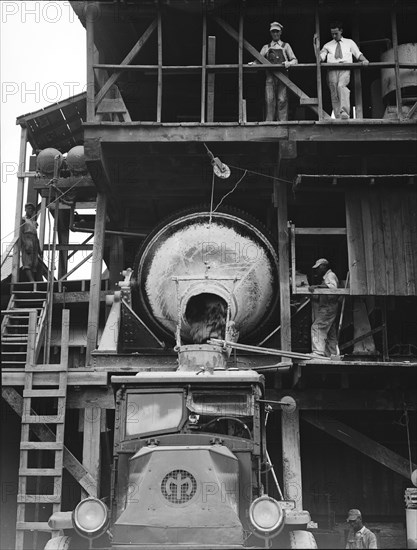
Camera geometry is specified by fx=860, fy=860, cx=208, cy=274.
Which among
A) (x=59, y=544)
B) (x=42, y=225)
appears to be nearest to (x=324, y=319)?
(x=59, y=544)

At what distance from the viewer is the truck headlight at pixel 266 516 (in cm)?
811

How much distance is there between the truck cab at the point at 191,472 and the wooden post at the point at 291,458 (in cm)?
288

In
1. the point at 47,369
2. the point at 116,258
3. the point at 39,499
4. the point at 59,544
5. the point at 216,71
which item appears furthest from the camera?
the point at 116,258

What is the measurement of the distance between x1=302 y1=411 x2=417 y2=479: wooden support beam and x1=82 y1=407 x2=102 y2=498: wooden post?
10.5 ft

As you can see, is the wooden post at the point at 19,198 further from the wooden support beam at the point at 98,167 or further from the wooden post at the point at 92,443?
the wooden post at the point at 92,443

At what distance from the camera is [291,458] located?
12867mm

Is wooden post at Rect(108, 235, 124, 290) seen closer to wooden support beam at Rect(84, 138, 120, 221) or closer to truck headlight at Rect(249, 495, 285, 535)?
wooden support beam at Rect(84, 138, 120, 221)

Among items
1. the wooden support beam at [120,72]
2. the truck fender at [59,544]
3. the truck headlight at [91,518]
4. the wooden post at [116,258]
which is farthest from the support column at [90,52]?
the truck headlight at [91,518]

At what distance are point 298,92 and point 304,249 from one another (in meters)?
3.75

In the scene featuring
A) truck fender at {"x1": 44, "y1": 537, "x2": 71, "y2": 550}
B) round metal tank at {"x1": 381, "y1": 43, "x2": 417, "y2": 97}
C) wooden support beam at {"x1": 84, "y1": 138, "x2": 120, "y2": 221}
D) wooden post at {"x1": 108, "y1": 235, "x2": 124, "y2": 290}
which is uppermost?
round metal tank at {"x1": 381, "y1": 43, "x2": 417, "y2": 97}

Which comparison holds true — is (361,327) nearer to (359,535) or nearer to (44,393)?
(359,535)

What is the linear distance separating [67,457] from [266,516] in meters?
5.33

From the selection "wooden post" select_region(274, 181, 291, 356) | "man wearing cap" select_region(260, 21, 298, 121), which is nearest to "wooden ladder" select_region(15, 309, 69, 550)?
"wooden post" select_region(274, 181, 291, 356)

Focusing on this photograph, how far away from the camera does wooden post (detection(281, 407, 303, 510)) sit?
1261 centimetres
